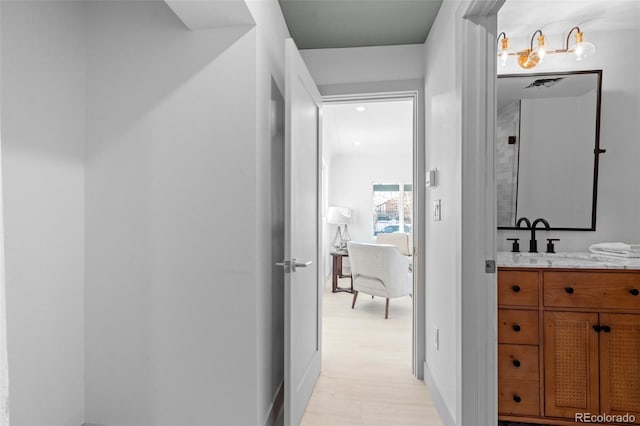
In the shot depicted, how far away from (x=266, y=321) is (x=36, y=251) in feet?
3.55

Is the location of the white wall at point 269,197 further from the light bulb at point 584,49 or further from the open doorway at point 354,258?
the light bulb at point 584,49

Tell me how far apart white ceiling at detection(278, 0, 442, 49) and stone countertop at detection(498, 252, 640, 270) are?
154cm

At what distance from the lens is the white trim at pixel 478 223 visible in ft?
4.83

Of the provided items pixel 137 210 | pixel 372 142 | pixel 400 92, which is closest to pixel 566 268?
pixel 400 92

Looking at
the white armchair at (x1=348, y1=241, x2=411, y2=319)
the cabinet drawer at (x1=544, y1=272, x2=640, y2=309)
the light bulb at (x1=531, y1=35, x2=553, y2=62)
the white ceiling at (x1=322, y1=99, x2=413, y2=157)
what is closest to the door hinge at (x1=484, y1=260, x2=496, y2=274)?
the cabinet drawer at (x1=544, y1=272, x2=640, y2=309)

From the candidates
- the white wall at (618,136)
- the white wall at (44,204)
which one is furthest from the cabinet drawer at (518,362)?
the white wall at (44,204)

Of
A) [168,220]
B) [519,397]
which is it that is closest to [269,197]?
[168,220]

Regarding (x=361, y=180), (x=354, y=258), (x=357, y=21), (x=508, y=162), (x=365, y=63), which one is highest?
(x=357, y=21)

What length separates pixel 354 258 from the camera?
399cm

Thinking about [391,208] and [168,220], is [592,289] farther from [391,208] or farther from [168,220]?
[391,208]

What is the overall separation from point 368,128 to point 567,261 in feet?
13.4

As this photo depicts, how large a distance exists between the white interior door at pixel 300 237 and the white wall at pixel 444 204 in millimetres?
750

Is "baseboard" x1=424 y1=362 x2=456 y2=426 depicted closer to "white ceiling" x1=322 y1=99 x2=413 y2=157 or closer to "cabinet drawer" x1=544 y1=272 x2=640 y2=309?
"cabinet drawer" x1=544 y1=272 x2=640 y2=309

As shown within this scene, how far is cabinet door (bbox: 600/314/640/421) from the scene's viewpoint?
65.7 inches
